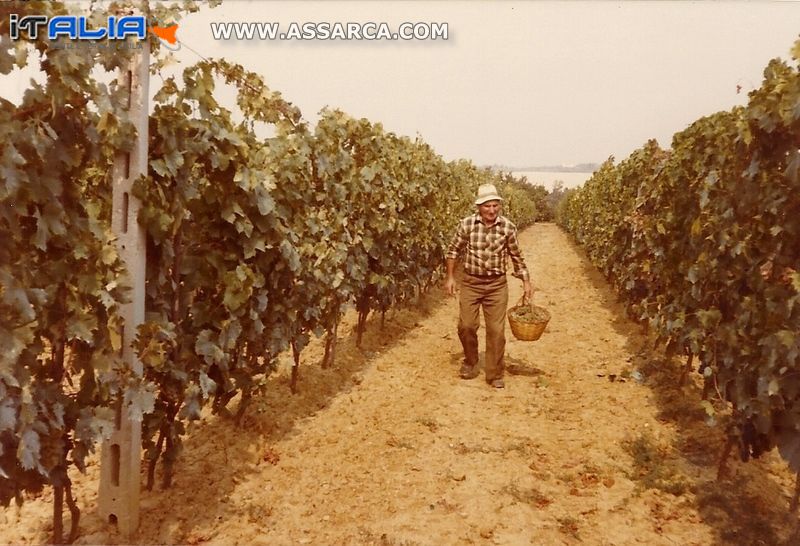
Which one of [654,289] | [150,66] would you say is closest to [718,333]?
[150,66]

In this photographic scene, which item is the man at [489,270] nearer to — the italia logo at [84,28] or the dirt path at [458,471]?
the dirt path at [458,471]

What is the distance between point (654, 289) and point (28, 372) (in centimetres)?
755

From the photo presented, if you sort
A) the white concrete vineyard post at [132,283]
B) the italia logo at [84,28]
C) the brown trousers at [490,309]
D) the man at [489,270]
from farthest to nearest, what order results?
the brown trousers at [490,309]
the man at [489,270]
the white concrete vineyard post at [132,283]
the italia logo at [84,28]

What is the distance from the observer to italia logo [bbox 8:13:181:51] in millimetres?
2385

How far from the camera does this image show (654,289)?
7934mm

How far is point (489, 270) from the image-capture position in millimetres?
6090

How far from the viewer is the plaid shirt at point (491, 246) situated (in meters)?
6.05

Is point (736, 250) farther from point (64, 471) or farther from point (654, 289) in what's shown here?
point (654, 289)

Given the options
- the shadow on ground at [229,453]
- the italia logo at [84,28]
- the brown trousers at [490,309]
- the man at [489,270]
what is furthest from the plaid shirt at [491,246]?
the italia logo at [84,28]

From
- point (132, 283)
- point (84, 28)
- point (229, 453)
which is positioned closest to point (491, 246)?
point (229, 453)

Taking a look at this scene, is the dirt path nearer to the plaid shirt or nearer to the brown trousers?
the brown trousers

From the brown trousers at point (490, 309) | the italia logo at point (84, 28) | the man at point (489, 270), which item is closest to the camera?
the italia logo at point (84, 28)

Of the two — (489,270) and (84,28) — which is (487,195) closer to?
(489,270)

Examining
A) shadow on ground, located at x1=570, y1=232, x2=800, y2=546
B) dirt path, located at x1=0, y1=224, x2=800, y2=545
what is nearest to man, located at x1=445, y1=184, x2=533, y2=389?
dirt path, located at x1=0, y1=224, x2=800, y2=545
